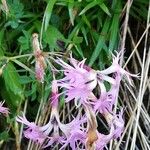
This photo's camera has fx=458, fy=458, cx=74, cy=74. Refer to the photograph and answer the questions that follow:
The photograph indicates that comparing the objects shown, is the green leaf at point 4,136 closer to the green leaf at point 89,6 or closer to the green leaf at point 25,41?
the green leaf at point 25,41

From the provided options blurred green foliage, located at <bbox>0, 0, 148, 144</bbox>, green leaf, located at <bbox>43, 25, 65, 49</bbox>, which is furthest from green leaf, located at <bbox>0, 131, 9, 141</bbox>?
green leaf, located at <bbox>43, 25, 65, 49</bbox>

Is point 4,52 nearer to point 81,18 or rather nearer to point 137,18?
point 81,18

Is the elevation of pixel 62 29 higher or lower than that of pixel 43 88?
higher

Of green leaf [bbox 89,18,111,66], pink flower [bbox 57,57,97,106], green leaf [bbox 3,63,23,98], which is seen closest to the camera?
pink flower [bbox 57,57,97,106]

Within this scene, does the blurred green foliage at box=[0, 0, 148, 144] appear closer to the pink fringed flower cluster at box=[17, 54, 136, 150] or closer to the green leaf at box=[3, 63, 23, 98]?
the green leaf at box=[3, 63, 23, 98]

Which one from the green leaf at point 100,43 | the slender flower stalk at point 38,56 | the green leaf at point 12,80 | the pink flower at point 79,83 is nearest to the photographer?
the pink flower at point 79,83

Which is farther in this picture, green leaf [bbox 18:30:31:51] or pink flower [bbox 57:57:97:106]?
green leaf [bbox 18:30:31:51]

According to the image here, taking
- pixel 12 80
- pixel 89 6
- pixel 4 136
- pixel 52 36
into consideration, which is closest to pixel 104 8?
pixel 89 6

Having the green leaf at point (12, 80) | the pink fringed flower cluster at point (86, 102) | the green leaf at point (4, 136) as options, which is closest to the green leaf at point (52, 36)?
the green leaf at point (12, 80)

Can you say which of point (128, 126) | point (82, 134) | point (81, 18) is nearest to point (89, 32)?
point (81, 18)

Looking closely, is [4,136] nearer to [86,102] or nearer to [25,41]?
[25,41]

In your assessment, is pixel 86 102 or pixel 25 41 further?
pixel 25 41
